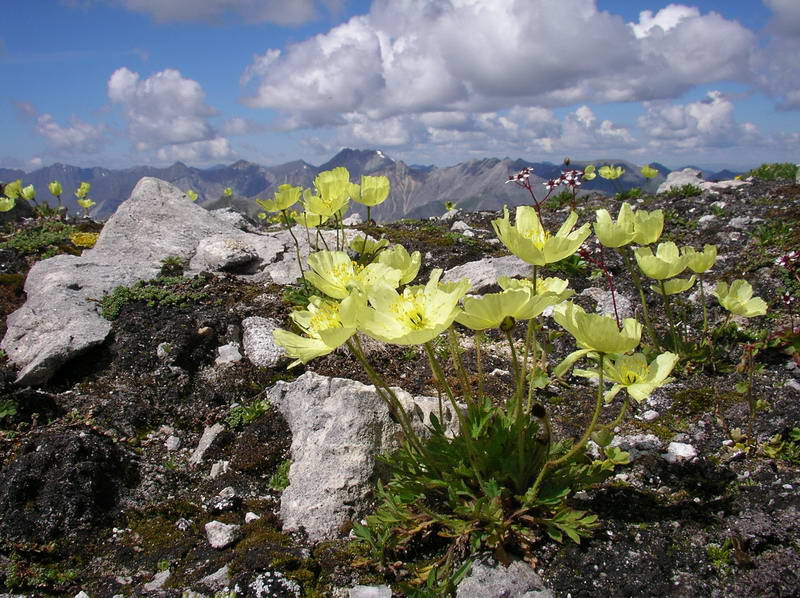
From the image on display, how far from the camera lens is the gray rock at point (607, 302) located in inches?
251

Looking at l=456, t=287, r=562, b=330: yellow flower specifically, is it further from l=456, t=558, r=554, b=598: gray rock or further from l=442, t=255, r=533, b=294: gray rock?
l=442, t=255, r=533, b=294: gray rock

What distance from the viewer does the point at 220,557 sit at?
3279mm

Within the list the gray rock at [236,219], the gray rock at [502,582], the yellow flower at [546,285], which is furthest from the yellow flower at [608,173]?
the gray rock at [502,582]

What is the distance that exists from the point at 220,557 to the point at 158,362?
9.89 ft

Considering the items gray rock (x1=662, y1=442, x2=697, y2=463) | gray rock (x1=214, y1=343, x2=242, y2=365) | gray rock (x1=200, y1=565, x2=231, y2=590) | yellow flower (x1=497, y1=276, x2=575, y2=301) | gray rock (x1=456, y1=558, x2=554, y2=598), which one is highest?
yellow flower (x1=497, y1=276, x2=575, y2=301)

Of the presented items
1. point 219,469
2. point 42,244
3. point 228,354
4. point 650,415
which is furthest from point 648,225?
point 42,244

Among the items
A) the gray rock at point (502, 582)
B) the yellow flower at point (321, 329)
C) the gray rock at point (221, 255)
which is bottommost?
the gray rock at point (502, 582)

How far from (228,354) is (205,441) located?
133 centimetres

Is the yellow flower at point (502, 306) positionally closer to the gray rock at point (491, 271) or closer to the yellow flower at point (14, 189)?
the gray rock at point (491, 271)

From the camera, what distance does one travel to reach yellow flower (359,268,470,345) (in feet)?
7.41

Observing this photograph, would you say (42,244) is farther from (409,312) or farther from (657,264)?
(657,264)

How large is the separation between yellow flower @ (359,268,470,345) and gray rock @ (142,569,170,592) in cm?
215

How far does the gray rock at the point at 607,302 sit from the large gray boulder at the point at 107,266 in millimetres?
4902

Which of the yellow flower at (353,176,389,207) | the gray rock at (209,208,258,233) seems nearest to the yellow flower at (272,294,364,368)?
the yellow flower at (353,176,389,207)
